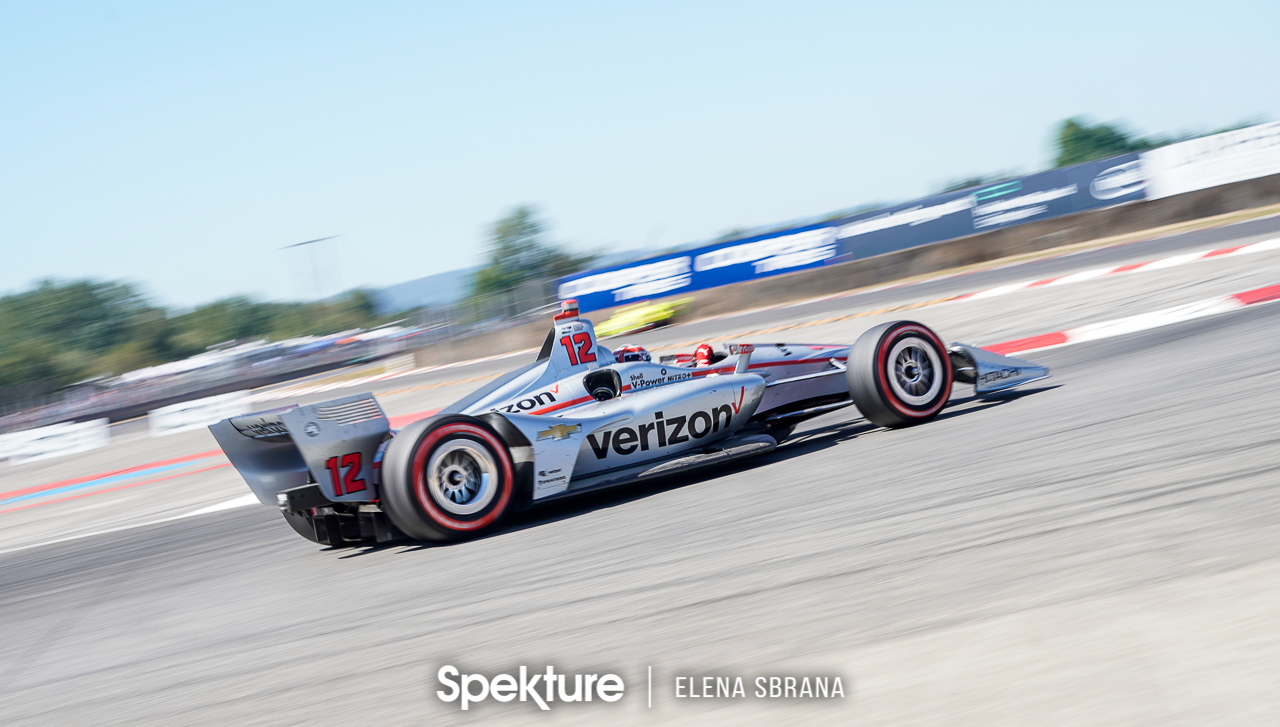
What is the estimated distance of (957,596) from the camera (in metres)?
3.50

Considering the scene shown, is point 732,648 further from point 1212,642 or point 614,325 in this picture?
point 614,325

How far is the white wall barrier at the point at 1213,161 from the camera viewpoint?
23094 millimetres

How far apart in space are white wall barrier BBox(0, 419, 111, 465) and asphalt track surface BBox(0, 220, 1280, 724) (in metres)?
16.8

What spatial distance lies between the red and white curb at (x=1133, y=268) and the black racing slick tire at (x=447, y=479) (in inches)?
487

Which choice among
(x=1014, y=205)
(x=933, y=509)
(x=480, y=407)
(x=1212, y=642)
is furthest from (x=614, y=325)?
(x=1212, y=642)

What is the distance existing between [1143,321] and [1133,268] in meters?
5.29

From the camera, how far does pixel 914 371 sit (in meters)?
7.04

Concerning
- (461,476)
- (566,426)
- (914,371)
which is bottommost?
(914,371)

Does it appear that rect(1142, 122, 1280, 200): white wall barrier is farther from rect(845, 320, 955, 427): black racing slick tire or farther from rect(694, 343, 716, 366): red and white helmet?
rect(694, 343, 716, 366): red and white helmet

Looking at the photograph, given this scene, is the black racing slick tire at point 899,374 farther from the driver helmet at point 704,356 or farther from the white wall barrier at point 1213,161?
the white wall barrier at point 1213,161

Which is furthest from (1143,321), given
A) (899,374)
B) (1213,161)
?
(1213,161)

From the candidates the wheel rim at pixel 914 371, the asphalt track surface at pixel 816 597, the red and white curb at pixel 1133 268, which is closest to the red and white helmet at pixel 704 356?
the asphalt track surface at pixel 816 597

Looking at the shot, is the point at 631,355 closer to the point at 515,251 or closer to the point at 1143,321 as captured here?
the point at 1143,321

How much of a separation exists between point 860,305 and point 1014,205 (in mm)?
8461
